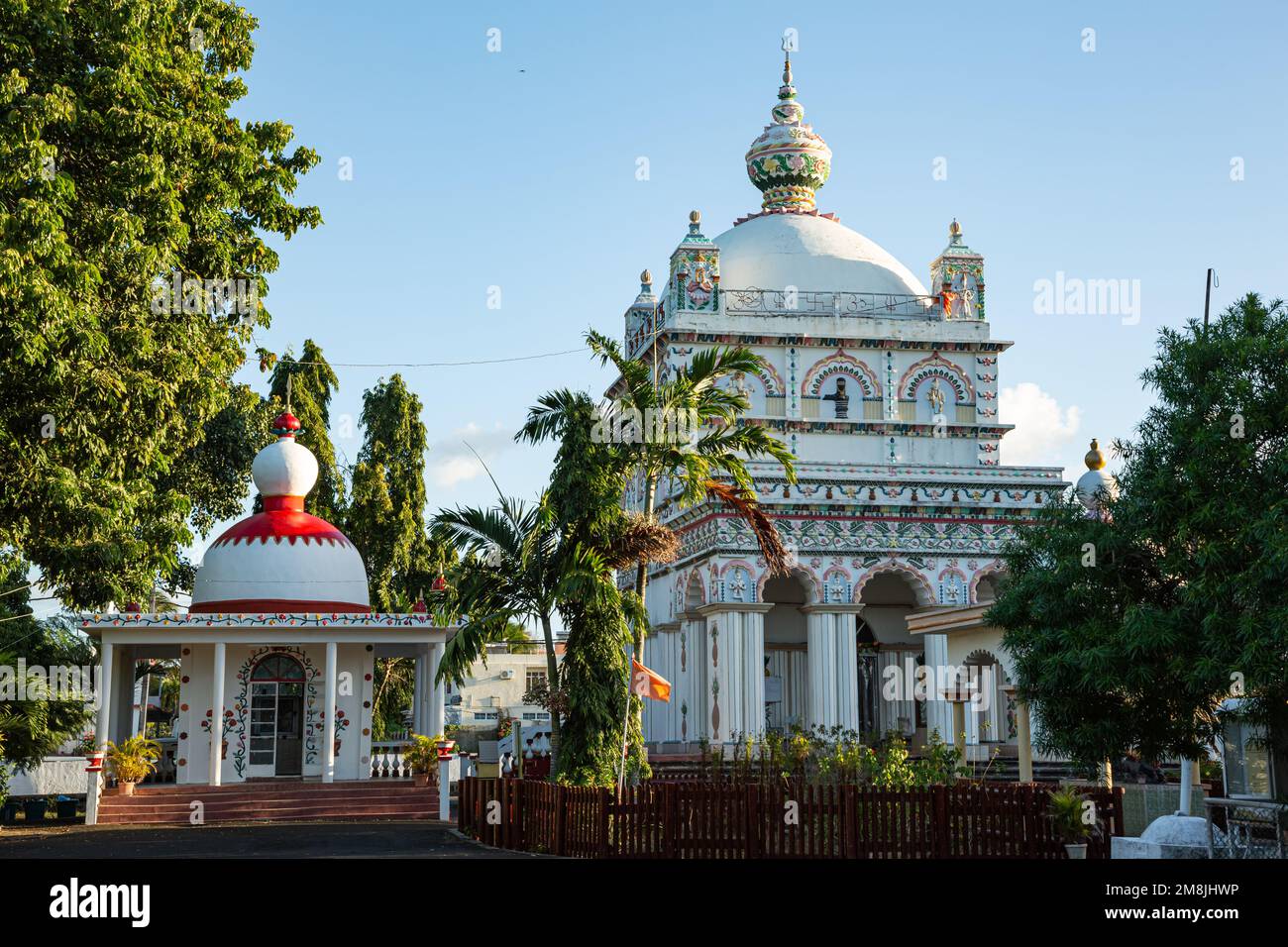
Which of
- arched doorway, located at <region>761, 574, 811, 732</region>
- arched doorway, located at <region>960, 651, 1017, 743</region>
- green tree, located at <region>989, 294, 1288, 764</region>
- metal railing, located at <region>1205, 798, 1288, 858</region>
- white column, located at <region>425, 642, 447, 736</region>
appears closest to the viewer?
green tree, located at <region>989, 294, 1288, 764</region>

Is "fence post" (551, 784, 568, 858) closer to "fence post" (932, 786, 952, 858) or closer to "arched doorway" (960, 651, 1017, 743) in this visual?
"fence post" (932, 786, 952, 858)

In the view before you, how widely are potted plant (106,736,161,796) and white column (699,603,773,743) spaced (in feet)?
39.9

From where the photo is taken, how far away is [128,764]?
24562mm

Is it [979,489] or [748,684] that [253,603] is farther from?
[979,489]

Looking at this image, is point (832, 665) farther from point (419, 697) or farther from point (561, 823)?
point (561, 823)

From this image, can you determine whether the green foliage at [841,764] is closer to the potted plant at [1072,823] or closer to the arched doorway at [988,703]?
the arched doorway at [988,703]

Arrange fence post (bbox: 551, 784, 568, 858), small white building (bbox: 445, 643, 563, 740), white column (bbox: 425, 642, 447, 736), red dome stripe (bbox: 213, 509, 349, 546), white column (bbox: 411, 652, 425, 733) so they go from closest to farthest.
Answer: fence post (bbox: 551, 784, 568, 858)
white column (bbox: 425, 642, 447, 736)
red dome stripe (bbox: 213, 509, 349, 546)
white column (bbox: 411, 652, 425, 733)
small white building (bbox: 445, 643, 563, 740)

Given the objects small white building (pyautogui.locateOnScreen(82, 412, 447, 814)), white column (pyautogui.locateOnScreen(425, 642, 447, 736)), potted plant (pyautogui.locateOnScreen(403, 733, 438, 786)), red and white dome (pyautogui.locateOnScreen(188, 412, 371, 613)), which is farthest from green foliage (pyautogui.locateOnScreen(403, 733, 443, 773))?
red and white dome (pyautogui.locateOnScreen(188, 412, 371, 613))

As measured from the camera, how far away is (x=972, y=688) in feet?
90.7

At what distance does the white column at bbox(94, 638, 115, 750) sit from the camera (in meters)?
25.2

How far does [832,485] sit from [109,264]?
60.7 feet

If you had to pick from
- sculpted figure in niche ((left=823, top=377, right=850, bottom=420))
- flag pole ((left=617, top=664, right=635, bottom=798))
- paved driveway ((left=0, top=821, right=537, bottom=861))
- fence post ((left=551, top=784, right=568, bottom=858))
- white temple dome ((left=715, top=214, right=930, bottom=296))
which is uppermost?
white temple dome ((left=715, top=214, right=930, bottom=296))

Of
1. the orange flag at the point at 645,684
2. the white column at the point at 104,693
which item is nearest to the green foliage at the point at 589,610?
the orange flag at the point at 645,684
